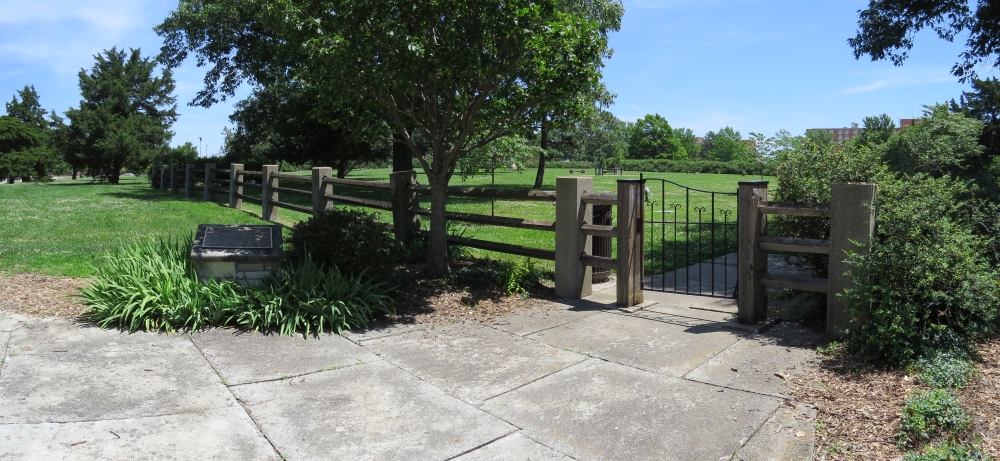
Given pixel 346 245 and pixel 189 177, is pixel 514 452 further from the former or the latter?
pixel 189 177

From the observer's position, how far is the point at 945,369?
4.64m

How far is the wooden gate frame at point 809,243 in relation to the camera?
5770 mm

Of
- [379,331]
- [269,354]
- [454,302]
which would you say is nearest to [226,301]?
[269,354]

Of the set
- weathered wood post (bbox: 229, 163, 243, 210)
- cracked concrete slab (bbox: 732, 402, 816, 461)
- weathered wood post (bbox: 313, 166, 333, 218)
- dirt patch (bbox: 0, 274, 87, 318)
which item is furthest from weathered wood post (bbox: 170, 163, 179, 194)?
cracked concrete slab (bbox: 732, 402, 816, 461)

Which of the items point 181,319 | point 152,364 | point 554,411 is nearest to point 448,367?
point 554,411

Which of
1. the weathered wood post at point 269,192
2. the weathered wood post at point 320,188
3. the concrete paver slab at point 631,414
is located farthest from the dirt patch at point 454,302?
the weathered wood post at point 269,192

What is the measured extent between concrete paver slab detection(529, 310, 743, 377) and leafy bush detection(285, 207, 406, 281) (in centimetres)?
206

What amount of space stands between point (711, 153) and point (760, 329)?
111221mm

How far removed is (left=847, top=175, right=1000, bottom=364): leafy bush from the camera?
4.98 meters

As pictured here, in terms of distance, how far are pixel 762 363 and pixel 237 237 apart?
5.43 meters

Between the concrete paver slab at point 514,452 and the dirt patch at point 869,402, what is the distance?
149 cm

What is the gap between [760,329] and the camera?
6.34m

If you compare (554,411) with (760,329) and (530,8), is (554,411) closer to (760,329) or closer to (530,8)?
(760,329)

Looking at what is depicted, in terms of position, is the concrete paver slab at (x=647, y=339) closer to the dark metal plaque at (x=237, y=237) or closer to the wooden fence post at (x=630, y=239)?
the wooden fence post at (x=630, y=239)
